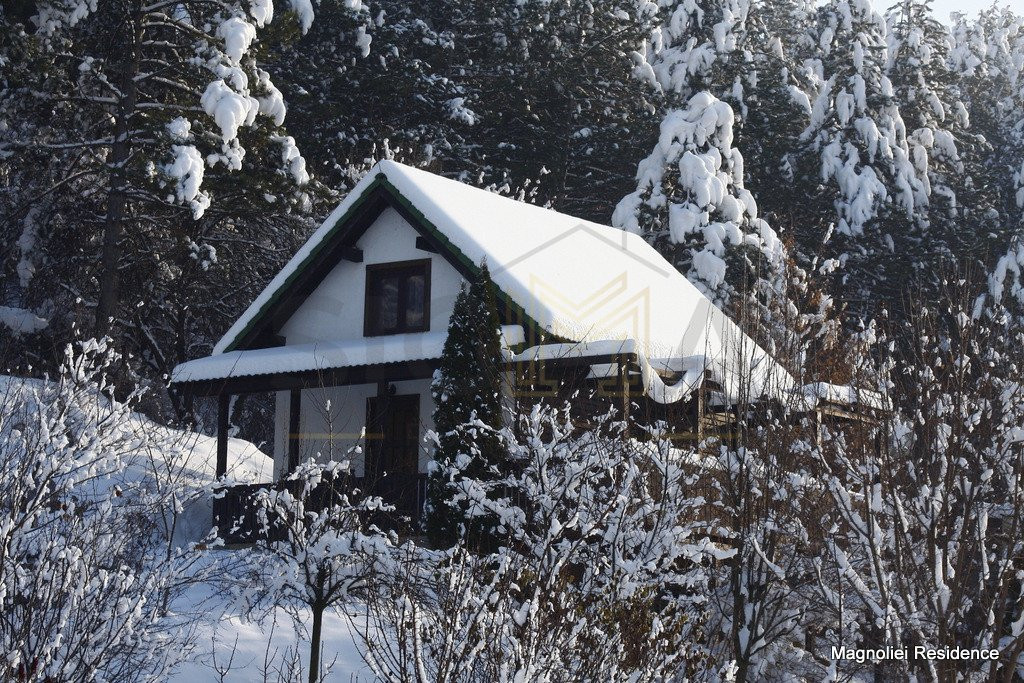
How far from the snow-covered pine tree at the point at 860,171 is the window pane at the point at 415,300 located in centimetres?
1651

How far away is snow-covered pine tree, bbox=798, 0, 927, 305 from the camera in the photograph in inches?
1262

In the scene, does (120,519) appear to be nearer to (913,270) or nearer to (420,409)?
(420,409)

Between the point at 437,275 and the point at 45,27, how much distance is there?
9.11 metres

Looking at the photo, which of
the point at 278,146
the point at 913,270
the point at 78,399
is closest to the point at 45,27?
the point at 278,146

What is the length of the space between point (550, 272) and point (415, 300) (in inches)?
91.8

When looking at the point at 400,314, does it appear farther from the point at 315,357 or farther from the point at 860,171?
the point at 860,171

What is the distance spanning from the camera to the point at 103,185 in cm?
2314

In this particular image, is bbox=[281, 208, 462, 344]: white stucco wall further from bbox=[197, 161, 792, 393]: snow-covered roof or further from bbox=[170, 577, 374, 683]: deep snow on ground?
bbox=[170, 577, 374, 683]: deep snow on ground

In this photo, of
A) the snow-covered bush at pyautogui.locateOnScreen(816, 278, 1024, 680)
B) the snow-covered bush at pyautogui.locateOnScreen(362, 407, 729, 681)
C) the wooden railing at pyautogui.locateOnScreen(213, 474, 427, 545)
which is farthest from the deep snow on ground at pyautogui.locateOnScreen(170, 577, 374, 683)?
the snow-covered bush at pyautogui.locateOnScreen(816, 278, 1024, 680)

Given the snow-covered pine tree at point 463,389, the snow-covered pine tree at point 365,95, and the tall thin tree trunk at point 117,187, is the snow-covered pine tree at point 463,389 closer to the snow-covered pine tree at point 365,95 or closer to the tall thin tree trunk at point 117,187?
the tall thin tree trunk at point 117,187

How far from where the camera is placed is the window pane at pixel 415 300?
18.1 meters

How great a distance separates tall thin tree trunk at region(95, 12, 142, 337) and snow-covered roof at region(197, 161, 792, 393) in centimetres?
427

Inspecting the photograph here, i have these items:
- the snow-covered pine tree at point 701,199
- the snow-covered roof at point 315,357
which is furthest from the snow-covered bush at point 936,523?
the snow-covered pine tree at point 701,199

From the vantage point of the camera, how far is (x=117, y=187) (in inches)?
859
